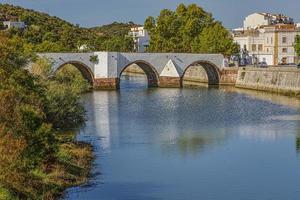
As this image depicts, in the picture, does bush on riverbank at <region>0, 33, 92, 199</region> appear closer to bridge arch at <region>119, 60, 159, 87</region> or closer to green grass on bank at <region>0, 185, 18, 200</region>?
green grass on bank at <region>0, 185, 18, 200</region>

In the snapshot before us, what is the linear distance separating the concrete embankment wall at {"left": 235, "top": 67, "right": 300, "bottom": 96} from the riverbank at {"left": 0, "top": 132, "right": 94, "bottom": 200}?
34.0 meters

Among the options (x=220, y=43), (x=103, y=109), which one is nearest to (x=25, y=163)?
(x=103, y=109)

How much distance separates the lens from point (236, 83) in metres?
71.9

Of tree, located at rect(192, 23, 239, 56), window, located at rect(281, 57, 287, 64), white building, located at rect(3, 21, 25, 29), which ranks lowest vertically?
window, located at rect(281, 57, 287, 64)

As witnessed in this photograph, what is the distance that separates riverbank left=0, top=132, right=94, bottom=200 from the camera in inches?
779

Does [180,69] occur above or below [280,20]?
below

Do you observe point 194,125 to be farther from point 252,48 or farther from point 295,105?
point 252,48

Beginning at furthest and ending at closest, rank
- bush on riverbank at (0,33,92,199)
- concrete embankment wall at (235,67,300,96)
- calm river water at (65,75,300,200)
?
concrete embankment wall at (235,67,300,96) < calm river water at (65,75,300,200) < bush on riverbank at (0,33,92,199)

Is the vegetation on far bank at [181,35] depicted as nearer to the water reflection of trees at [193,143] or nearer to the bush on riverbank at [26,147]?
the water reflection of trees at [193,143]

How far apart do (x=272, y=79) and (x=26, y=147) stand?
4705 centimetres

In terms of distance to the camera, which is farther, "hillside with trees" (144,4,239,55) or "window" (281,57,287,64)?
"window" (281,57,287,64)

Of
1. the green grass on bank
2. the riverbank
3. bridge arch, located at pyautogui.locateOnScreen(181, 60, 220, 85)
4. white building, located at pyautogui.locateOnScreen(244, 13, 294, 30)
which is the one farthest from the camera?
white building, located at pyautogui.locateOnScreen(244, 13, 294, 30)

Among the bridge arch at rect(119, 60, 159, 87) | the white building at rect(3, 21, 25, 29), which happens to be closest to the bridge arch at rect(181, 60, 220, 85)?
the bridge arch at rect(119, 60, 159, 87)

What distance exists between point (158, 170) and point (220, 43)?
52.8 meters
